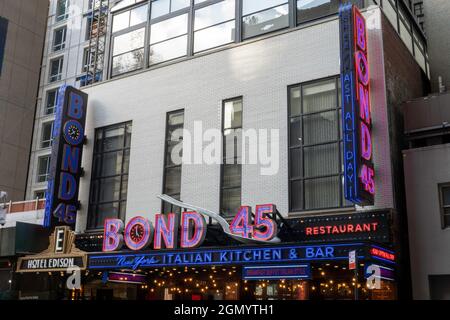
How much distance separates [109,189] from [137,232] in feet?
18.7

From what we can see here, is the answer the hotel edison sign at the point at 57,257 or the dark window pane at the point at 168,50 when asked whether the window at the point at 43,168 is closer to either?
the dark window pane at the point at 168,50

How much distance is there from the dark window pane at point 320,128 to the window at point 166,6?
1122 cm

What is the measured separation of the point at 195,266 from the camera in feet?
73.9

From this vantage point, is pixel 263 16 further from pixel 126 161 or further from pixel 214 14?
pixel 126 161

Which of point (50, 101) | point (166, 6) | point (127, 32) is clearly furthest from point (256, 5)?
point (50, 101)

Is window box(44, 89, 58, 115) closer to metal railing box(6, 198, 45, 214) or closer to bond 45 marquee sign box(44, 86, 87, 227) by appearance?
metal railing box(6, 198, 45, 214)

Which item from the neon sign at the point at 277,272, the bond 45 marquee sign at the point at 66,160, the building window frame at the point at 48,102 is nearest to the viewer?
the neon sign at the point at 277,272

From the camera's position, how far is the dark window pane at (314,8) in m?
26.0

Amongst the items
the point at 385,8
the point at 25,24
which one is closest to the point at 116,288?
the point at 385,8

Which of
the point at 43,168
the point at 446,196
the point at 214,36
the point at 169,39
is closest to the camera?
the point at 446,196

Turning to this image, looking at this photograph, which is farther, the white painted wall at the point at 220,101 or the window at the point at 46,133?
the window at the point at 46,133

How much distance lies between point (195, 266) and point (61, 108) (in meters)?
13.3

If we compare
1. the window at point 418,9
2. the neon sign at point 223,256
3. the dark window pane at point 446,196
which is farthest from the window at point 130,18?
the window at point 418,9

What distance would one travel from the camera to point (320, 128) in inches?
945
